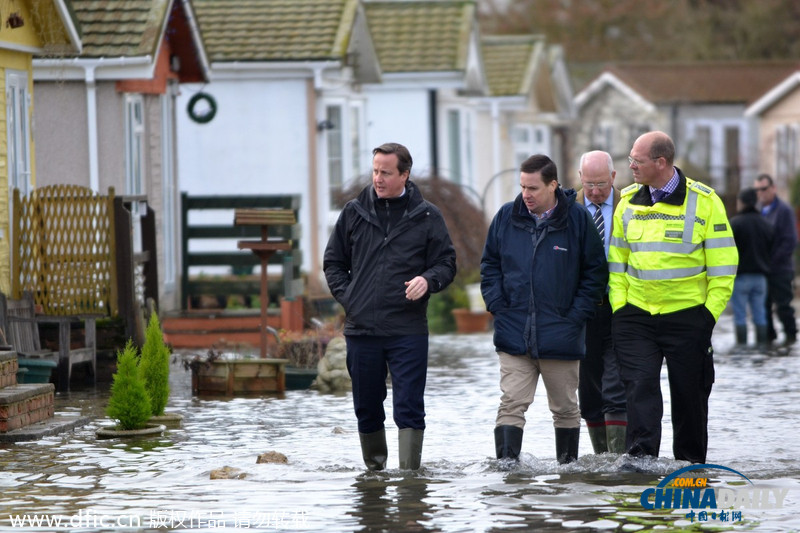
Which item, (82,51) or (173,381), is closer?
(173,381)

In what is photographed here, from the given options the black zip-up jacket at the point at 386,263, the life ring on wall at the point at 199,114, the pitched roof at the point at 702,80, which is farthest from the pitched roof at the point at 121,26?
the pitched roof at the point at 702,80

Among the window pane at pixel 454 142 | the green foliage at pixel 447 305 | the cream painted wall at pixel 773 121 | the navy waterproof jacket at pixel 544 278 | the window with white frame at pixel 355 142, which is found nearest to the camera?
the navy waterproof jacket at pixel 544 278

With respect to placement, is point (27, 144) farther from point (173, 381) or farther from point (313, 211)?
point (313, 211)

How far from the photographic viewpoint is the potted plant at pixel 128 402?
36.8ft

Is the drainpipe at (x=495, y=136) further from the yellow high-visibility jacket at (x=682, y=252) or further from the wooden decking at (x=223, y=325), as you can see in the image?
the yellow high-visibility jacket at (x=682, y=252)

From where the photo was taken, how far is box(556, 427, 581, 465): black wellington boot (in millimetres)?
9711

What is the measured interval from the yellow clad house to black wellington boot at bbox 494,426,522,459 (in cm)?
688

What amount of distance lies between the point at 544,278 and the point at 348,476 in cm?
165

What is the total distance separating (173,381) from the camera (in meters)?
15.4

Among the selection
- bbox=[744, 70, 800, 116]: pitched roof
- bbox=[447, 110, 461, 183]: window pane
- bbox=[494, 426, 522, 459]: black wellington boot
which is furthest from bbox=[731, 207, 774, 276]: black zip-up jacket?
bbox=[744, 70, 800, 116]: pitched roof

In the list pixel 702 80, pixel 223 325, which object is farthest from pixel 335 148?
pixel 702 80

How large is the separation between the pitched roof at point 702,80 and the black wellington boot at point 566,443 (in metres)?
46.6

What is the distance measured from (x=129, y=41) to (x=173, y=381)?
14.7 ft

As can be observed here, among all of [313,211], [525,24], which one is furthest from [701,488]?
[525,24]
